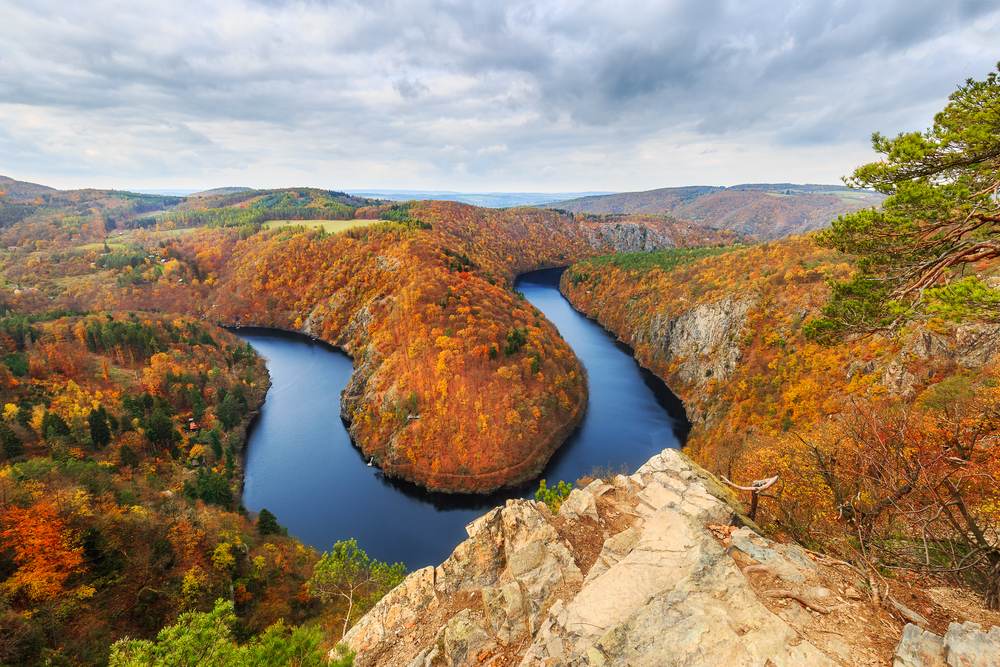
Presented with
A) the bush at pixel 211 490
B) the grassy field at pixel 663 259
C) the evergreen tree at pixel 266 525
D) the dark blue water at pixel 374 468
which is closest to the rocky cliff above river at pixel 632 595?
the dark blue water at pixel 374 468

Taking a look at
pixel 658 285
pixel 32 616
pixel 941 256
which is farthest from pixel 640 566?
pixel 658 285

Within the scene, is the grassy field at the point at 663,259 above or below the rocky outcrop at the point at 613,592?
above

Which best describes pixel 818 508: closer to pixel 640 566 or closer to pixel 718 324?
pixel 640 566

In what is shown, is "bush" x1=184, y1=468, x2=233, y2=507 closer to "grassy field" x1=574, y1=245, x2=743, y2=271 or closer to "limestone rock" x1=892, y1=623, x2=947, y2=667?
"limestone rock" x1=892, y1=623, x2=947, y2=667

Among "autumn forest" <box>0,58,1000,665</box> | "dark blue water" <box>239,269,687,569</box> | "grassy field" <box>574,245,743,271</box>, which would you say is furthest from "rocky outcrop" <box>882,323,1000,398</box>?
"grassy field" <box>574,245,743,271</box>

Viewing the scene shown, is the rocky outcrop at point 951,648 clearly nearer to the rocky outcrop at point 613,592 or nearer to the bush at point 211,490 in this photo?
the rocky outcrop at point 613,592
